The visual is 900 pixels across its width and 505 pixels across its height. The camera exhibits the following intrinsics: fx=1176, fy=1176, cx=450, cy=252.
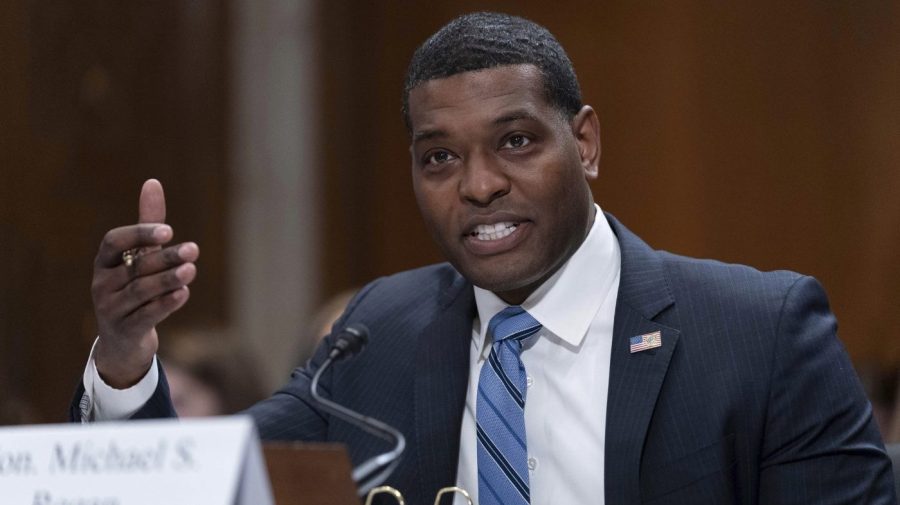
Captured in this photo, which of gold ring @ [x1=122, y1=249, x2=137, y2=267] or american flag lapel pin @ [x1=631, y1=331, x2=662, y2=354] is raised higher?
gold ring @ [x1=122, y1=249, x2=137, y2=267]

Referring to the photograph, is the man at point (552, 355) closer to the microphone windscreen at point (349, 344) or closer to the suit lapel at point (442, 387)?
the suit lapel at point (442, 387)

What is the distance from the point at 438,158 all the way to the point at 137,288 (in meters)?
0.56

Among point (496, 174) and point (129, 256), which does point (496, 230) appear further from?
point (129, 256)

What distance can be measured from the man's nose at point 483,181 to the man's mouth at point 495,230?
0.04 meters

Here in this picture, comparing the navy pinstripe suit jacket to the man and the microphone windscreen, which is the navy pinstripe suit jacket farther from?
the microphone windscreen

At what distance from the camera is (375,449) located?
191cm

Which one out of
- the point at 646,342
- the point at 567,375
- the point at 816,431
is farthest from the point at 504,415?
the point at 816,431

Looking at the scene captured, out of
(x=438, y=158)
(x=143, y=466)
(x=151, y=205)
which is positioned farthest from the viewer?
(x=438, y=158)

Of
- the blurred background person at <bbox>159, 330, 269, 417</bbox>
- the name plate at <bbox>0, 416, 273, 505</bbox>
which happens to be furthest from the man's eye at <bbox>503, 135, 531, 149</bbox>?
the blurred background person at <bbox>159, 330, 269, 417</bbox>

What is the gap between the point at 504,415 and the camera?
186 centimetres

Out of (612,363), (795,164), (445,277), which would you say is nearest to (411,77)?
(445,277)

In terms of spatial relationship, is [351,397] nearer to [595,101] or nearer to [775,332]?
[775,332]

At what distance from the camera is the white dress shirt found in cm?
185

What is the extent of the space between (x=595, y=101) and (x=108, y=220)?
6.29 feet
